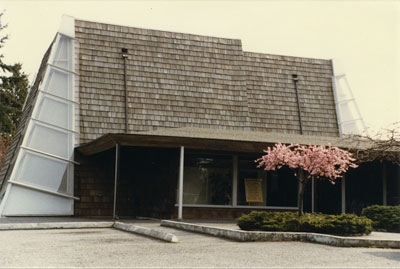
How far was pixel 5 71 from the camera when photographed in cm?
3081

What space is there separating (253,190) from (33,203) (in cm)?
836

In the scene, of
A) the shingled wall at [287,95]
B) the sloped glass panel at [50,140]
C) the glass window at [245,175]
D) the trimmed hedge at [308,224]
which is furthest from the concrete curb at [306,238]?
the shingled wall at [287,95]

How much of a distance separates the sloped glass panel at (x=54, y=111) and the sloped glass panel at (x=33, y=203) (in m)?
2.91

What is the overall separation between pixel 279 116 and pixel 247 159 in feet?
20.9

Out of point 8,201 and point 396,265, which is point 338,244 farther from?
point 8,201

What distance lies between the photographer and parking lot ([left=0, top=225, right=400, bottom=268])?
8.58 metres

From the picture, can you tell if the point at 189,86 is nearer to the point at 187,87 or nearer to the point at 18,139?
the point at 187,87

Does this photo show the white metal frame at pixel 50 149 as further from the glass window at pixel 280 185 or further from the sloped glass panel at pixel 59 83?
the glass window at pixel 280 185

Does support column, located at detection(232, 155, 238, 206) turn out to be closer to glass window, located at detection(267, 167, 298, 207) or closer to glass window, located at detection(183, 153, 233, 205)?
glass window, located at detection(183, 153, 233, 205)

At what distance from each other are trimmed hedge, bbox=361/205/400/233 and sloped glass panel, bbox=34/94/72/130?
40.1 feet

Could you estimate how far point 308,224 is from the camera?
42.5 ft

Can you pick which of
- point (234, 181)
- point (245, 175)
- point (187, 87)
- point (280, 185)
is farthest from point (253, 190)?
point (187, 87)

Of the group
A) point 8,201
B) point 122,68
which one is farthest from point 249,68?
point 8,201

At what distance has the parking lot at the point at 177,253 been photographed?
338 inches
